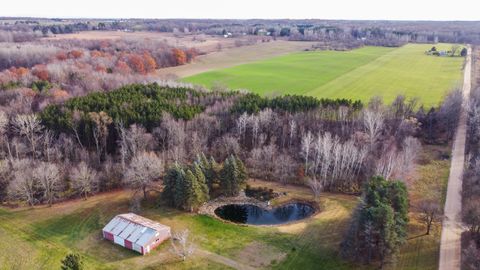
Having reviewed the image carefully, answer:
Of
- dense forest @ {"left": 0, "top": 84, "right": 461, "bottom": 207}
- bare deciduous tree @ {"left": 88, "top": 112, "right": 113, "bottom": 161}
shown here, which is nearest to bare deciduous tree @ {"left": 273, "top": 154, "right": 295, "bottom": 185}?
dense forest @ {"left": 0, "top": 84, "right": 461, "bottom": 207}

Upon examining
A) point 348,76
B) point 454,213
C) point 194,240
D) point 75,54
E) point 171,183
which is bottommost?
point 194,240

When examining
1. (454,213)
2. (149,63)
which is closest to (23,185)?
(454,213)

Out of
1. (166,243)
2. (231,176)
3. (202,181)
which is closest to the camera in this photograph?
(166,243)

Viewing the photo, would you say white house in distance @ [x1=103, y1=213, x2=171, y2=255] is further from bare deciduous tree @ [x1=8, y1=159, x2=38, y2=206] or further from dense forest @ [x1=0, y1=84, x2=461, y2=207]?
bare deciduous tree @ [x1=8, y1=159, x2=38, y2=206]

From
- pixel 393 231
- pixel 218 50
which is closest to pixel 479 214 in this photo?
pixel 393 231

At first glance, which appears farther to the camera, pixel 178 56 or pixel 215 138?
pixel 178 56

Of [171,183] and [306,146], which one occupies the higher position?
[306,146]

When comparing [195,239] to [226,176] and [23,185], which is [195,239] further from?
[23,185]

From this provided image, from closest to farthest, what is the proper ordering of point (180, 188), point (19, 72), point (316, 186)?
1. point (180, 188)
2. point (316, 186)
3. point (19, 72)

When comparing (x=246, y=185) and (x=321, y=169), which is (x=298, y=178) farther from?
(x=246, y=185)
